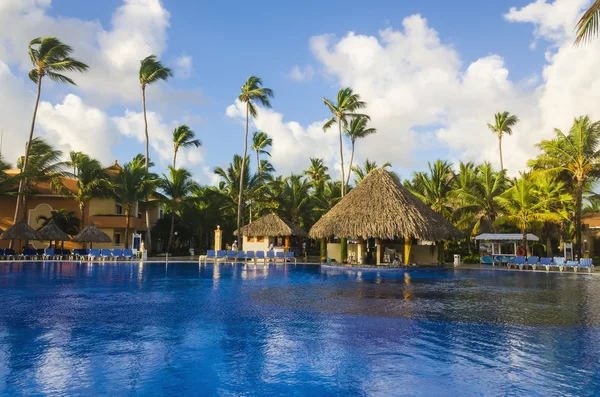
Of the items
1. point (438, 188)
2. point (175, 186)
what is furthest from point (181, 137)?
point (438, 188)

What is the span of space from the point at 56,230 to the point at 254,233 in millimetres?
11856

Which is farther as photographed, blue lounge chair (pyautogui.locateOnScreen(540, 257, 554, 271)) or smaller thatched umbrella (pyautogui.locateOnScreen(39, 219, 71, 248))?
smaller thatched umbrella (pyautogui.locateOnScreen(39, 219, 71, 248))

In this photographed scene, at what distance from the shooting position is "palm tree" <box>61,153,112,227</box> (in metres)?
28.5

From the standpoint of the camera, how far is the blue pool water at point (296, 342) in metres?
A: 5.32

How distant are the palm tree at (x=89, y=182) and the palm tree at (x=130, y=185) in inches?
29.8

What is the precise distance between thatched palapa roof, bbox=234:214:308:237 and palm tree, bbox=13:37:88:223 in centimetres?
1399

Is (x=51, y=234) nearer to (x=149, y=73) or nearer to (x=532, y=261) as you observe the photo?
(x=149, y=73)

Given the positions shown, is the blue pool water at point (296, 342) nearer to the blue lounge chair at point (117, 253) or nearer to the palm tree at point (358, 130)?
the blue lounge chair at point (117, 253)

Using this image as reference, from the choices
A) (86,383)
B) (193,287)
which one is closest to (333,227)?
(193,287)

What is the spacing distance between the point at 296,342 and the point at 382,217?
586 inches

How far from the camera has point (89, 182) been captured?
28.5 m

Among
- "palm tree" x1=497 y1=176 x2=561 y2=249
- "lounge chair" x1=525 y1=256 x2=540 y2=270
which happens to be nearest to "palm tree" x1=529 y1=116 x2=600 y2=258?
"palm tree" x1=497 y1=176 x2=561 y2=249

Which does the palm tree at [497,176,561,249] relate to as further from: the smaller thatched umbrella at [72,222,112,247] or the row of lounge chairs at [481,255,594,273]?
the smaller thatched umbrella at [72,222,112,247]

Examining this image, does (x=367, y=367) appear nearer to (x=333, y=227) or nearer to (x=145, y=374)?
(x=145, y=374)
